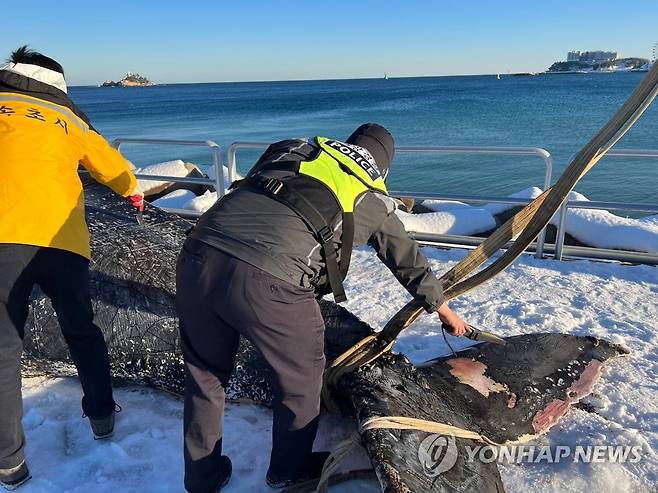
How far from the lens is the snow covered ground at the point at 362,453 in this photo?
8.81 feet

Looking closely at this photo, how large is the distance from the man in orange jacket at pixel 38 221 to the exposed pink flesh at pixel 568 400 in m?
2.41

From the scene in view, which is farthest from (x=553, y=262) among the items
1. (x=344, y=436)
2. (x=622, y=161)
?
(x=622, y=161)

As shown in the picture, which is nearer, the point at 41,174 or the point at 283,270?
the point at 283,270

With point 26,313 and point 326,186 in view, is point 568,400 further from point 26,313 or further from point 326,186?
point 26,313

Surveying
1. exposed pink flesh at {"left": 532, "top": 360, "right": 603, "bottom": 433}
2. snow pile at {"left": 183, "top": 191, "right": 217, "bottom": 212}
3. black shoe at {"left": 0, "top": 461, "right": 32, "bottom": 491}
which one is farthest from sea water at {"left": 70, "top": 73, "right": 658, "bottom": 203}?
black shoe at {"left": 0, "top": 461, "right": 32, "bottom": 491}

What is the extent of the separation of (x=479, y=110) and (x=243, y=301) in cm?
5038

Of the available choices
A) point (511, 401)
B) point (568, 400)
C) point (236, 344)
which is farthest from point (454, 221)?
point (236, 344)

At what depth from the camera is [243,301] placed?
1999mm

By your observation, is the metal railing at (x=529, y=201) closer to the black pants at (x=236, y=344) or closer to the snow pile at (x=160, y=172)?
the black pants at (x=236, y=344)

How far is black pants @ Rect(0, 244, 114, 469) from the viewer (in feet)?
8.09

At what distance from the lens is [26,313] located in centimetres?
264

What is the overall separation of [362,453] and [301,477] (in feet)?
1.43

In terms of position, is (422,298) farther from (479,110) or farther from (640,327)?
(479,110)

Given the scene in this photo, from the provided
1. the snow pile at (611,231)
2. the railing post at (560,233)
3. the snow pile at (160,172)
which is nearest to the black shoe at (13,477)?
the railing post at (560,233)
